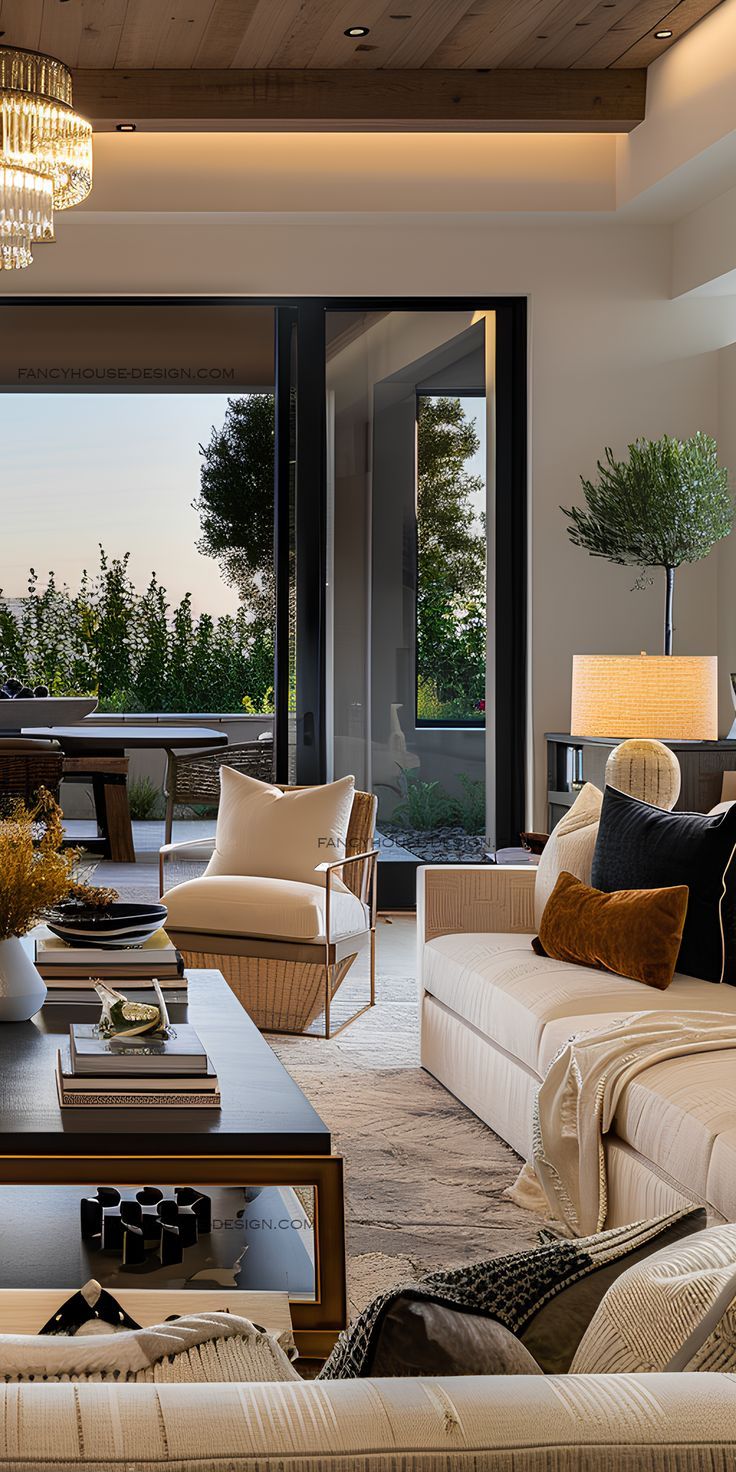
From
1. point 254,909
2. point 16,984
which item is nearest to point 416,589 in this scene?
point 254,909

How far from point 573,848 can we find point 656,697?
132 cm

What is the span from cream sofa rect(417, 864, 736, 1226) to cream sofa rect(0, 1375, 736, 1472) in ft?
4.77

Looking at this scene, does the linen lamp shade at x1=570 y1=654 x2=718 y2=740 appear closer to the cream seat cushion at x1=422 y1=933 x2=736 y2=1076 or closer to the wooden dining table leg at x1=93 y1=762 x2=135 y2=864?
the cream seat cushion at x1=422 y1=933 x2=736 y2=1076

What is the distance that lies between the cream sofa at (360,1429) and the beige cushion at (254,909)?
3.57 meters

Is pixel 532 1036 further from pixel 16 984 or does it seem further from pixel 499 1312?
pixel 499 1312

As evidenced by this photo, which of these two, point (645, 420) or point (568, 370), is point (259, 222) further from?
point (645, 420)

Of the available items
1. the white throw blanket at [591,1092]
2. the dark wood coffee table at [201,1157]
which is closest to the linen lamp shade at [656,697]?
the white throw blanket at [591,1092]

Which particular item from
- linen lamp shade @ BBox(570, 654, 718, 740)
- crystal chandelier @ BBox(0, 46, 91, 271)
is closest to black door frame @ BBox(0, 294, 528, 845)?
linen lamp shade @ BBox(570, 654, 718, 740)

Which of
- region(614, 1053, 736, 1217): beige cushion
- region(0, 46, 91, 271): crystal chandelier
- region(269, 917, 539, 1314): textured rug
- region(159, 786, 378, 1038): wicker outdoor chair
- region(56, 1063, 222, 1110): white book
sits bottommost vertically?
region(269, 917, 539, 1314): textured rug

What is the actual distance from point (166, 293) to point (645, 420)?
7.66 ft

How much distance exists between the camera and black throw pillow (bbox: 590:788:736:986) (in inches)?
124

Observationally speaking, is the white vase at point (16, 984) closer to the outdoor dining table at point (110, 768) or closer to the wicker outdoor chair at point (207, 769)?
the wicker outdoor chair at point (207, 769)

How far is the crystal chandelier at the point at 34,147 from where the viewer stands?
3898 millimetres

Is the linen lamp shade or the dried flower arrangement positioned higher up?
the linen lamp shade
